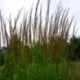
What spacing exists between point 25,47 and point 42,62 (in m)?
0.47

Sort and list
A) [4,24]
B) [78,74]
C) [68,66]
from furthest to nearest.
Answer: [78,74] < [68,66] < [4,24]

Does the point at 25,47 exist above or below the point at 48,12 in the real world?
below

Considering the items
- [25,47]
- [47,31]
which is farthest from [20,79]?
[47,31]

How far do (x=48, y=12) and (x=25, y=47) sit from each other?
621mm

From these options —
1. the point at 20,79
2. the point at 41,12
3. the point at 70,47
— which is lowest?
the point at 20,79

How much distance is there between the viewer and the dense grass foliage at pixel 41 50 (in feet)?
16.9

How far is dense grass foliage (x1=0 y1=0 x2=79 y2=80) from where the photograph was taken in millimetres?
5160

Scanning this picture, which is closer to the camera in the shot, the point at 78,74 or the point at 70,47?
the point at 70,47

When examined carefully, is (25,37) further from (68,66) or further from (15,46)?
(68,66)

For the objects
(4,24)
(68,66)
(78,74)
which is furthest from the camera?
(78,74)

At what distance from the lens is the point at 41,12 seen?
17.1ft

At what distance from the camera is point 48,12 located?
526cm

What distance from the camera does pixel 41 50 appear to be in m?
5.48

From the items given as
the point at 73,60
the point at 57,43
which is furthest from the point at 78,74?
the point at 57,43
